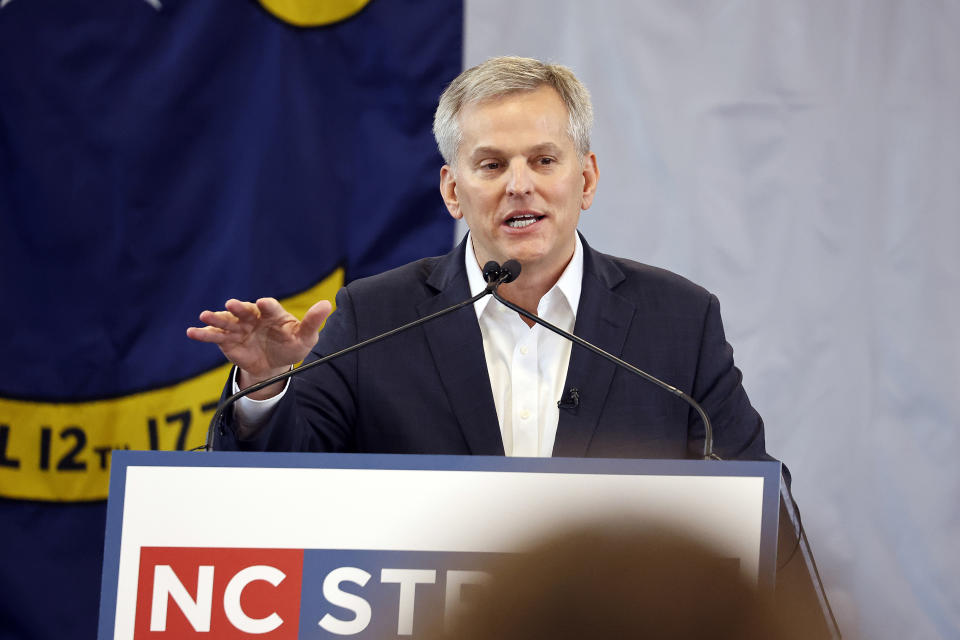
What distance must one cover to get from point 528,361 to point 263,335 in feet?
2.07

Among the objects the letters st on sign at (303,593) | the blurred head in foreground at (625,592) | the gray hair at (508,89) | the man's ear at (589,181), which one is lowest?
the blurred head in foreground at (625,592)

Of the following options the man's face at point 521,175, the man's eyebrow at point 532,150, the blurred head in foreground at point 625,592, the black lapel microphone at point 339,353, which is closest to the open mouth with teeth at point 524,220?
the man's face at point 521,175

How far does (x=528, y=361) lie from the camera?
2.02 metres

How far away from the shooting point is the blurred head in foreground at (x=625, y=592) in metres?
0.48

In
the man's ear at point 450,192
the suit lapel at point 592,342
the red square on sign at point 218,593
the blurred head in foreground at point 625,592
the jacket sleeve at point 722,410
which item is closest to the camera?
the blurred head in foreground at point 625,592

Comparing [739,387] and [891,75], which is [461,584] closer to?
[739,387]

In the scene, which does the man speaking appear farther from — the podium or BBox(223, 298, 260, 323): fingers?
the podium

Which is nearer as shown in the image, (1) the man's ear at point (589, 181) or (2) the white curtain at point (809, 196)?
(1) the man's ear at point (589, 181)

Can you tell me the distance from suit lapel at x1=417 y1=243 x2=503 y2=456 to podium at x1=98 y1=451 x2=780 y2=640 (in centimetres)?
66

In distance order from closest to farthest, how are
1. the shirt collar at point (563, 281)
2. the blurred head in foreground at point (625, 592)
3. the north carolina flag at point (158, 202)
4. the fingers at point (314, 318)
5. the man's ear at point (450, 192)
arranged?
the blurred head in foreground at point (625, 592) < the fingers at point (314, 318) < the shirt collar at point (563, 281) < the man's ear at point (450, 192) < the north carolina flag at point (158, 202)

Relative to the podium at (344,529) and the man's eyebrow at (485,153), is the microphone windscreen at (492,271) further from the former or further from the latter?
the man's eyebrow at (485,153)

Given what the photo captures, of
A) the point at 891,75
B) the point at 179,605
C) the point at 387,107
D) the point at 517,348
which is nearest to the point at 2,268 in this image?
the point at 387,107

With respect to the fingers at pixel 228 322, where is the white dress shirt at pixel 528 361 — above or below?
above

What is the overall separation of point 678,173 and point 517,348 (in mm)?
1033
